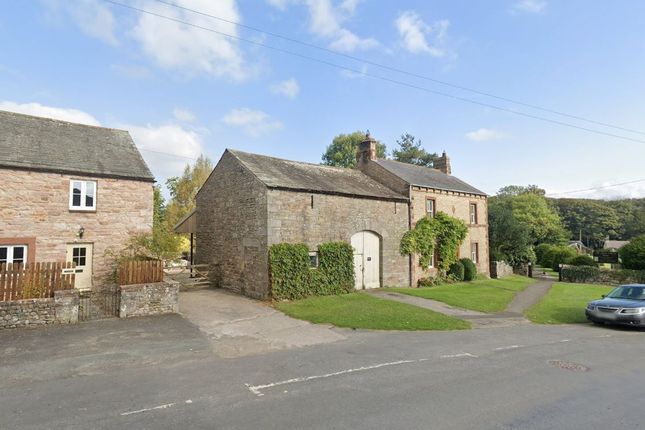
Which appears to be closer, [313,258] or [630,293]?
[630,293]

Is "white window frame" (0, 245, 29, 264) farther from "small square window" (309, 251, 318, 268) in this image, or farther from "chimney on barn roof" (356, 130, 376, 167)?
"chimney on barn roof" (356, 130, 376, 167)

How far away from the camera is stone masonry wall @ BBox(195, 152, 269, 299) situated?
17094 mm

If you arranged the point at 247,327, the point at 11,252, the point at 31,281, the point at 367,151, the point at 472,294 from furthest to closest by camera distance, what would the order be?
the point at 367,151 < the point at 472,294 < the point at 11,252 < the point at 247,327 < the point at 31,281

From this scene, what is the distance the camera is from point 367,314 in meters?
13.9

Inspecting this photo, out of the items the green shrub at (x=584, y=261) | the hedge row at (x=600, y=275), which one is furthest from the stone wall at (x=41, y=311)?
the green shrub at (x=584, y=261)

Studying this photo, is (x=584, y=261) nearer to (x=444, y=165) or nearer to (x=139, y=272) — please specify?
(x=444, y=165)

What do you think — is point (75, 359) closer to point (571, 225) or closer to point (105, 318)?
point (105, 318)

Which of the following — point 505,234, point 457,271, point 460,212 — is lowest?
point 457,271

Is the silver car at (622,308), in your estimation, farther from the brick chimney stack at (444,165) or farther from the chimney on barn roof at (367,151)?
the brick chimney stack at (444,165)

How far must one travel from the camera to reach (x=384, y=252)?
845 inches

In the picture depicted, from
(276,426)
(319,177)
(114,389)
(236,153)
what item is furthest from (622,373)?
(236,153)

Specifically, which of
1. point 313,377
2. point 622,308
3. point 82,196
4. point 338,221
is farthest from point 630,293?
point 82,196

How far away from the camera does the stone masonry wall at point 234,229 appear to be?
56.1 ft

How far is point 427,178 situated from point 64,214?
2229 centimetres
